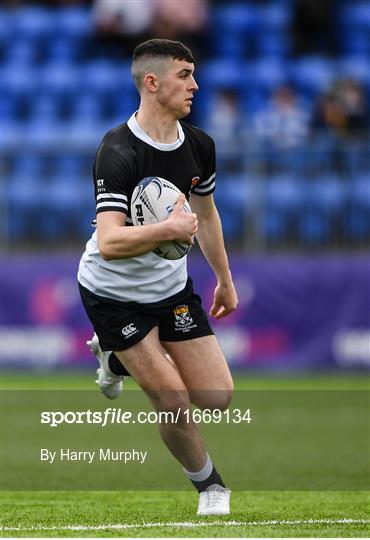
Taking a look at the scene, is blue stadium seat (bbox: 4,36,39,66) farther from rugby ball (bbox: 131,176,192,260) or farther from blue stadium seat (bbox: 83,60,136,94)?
rugby ball (bbox: 131,176,192,260)

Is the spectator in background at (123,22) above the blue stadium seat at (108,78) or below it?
above

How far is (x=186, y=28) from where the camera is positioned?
18.6 metres

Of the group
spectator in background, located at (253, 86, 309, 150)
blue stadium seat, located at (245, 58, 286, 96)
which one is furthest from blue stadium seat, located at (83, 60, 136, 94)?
spectator in background, located at (253, 86, 309, 150)

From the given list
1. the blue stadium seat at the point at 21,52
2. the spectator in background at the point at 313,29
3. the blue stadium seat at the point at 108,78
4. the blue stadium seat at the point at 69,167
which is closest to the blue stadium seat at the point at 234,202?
the blue stadium seat at the point at 69,167

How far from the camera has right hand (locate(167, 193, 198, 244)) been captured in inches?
249

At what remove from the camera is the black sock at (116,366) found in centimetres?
694

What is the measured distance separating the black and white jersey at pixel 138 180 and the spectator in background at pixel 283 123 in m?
8.50

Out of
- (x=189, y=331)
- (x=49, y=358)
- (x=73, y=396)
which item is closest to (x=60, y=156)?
(x=49, y=358)

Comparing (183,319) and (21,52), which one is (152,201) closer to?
(183,319)

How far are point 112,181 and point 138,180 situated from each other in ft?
0.56

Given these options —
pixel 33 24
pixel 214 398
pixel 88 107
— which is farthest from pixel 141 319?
pixel 33 24

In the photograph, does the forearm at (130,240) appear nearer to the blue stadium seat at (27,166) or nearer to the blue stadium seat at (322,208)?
the blue stadium seat at (322,208)

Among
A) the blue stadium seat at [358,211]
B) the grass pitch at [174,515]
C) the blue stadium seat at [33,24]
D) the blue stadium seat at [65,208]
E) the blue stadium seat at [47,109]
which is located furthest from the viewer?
the blue stadium seat at [33,24]

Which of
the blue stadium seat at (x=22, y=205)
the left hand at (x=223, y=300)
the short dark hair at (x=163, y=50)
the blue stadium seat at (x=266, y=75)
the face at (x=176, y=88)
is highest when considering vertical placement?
the short dark hair at (x=163, y=50)
